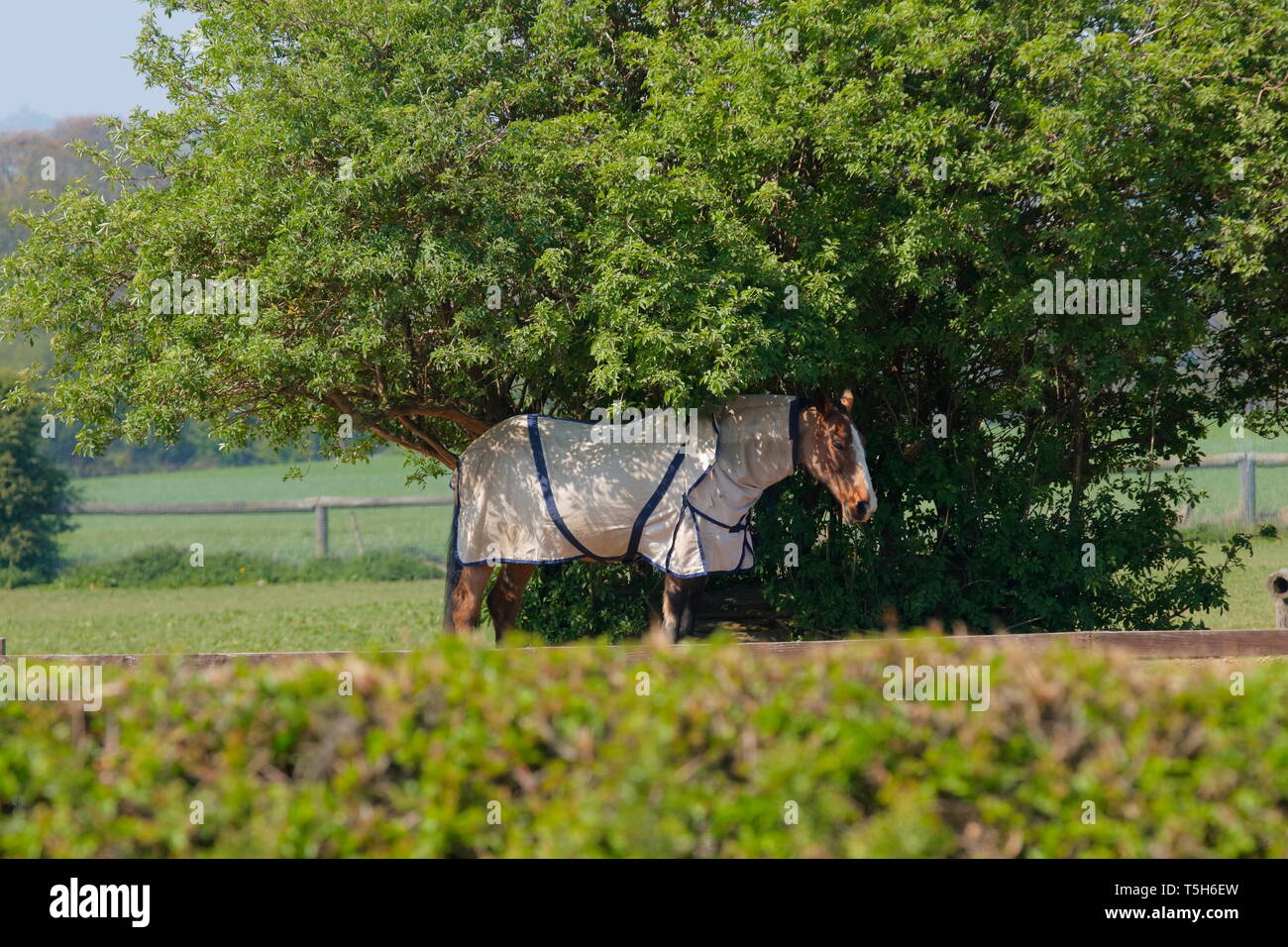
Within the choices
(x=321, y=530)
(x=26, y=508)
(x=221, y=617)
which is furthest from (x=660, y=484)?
(x=26, y=508)

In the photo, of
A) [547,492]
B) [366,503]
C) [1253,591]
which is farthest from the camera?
[366,503]

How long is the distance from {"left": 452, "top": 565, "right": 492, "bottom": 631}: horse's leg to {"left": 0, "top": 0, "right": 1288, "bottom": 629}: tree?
5.08ft

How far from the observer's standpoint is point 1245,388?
10.5 m

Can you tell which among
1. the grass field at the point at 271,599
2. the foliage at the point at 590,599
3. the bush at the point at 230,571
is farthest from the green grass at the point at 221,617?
the foliage at the point at 590,599

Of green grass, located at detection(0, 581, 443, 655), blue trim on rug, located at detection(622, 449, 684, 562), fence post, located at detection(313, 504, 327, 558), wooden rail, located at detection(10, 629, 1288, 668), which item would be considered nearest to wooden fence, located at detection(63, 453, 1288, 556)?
fence post, located at detection(313, 504, 327, 558)

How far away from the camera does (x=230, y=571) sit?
23.0 m

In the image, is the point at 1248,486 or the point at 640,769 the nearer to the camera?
the point at 640,769

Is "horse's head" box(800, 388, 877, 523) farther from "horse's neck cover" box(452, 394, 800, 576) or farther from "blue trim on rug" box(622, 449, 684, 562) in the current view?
"blue trim on rug" box(622, 449, 684, 562)

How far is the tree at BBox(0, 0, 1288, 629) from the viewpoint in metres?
8.52

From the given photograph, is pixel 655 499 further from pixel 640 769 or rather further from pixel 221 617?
pixel 221 617

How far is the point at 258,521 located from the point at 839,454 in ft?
99.2

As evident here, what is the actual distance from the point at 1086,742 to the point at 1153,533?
7.25m
